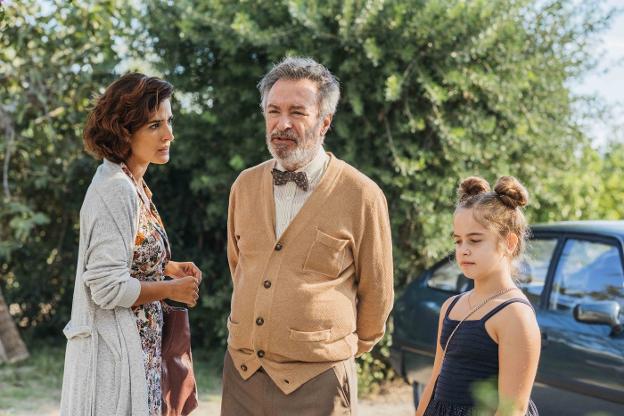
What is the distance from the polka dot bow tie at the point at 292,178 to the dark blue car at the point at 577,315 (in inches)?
79.5

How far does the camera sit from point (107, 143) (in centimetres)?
312

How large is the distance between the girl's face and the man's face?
632 millimetres

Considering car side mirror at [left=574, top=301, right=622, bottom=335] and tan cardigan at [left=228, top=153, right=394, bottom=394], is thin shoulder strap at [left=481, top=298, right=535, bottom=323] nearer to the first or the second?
tan cardigan at [left=228, top=153, right=394, bottom=394]

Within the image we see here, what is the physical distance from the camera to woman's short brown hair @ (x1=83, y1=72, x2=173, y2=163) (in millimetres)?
3064

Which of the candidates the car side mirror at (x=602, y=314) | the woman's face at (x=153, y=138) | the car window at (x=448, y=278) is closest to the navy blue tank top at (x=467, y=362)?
the woman's face at (x=153, y=138)

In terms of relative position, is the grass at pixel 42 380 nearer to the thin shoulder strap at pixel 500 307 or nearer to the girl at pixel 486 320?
the girl at pixel 486 320

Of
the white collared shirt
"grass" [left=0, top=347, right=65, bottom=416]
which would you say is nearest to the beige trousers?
the white collared shirt

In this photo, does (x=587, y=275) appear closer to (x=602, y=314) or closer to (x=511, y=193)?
(x=602, y=314)

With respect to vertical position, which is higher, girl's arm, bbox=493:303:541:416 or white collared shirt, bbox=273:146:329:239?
white collared shirt, bbox=273:146:329:239

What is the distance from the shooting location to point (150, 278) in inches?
124

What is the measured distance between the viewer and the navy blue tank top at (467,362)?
8.94 feet

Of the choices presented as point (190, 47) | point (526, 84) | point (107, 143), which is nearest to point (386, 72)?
point (526, 84)

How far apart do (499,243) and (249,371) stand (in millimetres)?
980

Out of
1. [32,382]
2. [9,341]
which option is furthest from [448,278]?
[9,341]
